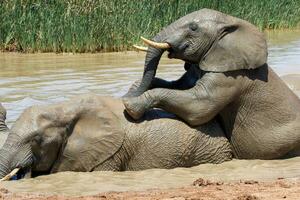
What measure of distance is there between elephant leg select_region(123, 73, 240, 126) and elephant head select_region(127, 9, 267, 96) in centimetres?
14

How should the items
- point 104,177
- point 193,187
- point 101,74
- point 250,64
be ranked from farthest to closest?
point 101,74 < point 250,64 < point 104,177 < point 193,187

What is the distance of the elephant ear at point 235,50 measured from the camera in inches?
301

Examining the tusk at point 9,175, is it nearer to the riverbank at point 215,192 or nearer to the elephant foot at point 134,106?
the riverbank at point 215,192

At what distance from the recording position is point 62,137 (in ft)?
23.5

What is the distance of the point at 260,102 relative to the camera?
782 centimetres

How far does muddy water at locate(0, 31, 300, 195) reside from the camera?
6875 mm

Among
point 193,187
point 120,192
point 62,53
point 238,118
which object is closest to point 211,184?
point 193,187

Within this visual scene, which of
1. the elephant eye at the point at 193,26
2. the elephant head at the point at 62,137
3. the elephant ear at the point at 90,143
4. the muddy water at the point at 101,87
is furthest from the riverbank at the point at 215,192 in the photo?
the elephant eye at the point at 193,26

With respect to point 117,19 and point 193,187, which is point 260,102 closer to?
point 193,187

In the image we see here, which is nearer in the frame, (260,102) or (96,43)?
(260,102)

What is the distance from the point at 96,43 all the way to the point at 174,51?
11097 mm

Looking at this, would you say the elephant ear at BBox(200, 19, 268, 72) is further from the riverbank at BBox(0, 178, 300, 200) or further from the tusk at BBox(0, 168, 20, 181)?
the tusk at BBox(0, 168, 20, 181)

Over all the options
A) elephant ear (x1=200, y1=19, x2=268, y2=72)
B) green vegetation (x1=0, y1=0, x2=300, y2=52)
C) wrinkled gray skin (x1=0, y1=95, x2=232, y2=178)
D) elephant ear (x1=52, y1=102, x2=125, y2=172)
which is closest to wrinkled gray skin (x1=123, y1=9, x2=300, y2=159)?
elephant ear (x1=200, y1=19, x2=268, y2=72)

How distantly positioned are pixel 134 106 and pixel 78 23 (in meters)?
11.2
